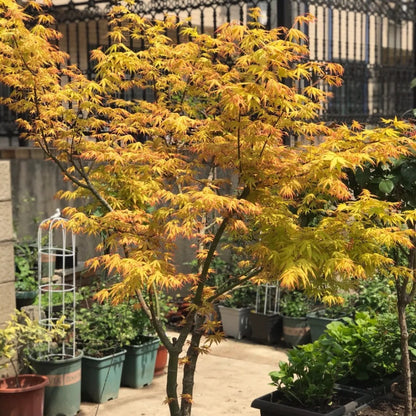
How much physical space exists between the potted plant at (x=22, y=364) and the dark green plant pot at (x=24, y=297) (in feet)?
4.84

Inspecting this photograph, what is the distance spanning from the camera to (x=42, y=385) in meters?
6.86

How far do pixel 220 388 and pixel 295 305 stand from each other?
2326 mm

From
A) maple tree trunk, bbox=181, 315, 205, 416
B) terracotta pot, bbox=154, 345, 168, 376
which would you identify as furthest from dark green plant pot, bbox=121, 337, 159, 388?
maple tree trunk, bbox=181, 315, 205, 416

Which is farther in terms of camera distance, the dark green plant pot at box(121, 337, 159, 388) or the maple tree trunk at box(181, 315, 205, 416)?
the dark green plant pot at box(121, 337, 159, 388)

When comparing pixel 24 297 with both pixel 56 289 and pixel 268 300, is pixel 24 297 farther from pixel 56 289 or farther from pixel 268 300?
pixel 268 300

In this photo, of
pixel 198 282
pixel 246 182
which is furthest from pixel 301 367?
pixel 246 182

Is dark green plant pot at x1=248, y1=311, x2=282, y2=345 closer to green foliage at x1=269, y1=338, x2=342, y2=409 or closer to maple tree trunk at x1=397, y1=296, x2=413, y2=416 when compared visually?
green foliage at x1=269, y1=338, x2=342, y2=409

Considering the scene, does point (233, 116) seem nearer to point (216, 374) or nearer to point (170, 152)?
point (170, 152)

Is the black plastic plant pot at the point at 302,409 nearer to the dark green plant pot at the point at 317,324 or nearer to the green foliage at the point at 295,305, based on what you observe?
the dark green plant pot at the point at 317,324

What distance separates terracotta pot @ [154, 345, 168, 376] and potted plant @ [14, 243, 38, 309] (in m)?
1.80

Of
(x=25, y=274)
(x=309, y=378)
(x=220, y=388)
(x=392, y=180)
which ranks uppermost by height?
(x=392, y=180)

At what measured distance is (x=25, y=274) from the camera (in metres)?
9.58

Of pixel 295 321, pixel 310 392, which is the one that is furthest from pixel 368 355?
pixel 295 321

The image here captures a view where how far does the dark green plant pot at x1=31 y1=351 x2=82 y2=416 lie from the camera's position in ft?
23.7
